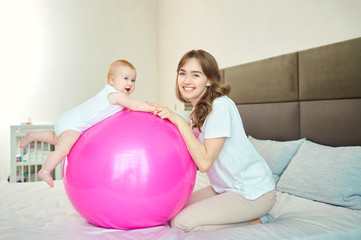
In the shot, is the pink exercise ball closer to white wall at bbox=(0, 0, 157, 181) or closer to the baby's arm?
the baby's arm

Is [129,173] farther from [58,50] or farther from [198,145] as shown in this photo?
[58,50]

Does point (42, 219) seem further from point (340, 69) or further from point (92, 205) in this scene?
point (340, 69)

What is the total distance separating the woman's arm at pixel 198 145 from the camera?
132 centimetres

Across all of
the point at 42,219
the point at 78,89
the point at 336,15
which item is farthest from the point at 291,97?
the point at 78,89

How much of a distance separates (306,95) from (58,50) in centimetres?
355

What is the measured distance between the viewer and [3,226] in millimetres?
1306

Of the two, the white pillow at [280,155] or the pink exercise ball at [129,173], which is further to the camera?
the white pillow at [280,155]

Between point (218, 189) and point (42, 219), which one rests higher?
point (218, 189)

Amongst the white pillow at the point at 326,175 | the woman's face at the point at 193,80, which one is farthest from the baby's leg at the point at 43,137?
the white pillow at the point at 326,175

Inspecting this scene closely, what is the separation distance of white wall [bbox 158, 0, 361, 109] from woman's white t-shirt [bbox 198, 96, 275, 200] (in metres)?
1.04

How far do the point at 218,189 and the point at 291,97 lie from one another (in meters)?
1.03

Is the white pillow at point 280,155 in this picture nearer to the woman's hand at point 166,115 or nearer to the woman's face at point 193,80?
the woman's face at point 193,80

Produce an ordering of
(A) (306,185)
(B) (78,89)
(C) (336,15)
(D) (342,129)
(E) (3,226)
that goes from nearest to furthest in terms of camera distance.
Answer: (E) (3,226), (A) (306,185), (D) (342,129), (C) (336,15), (B) (78,89)

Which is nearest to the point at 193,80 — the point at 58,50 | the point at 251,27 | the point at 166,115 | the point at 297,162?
the point at 166,115
